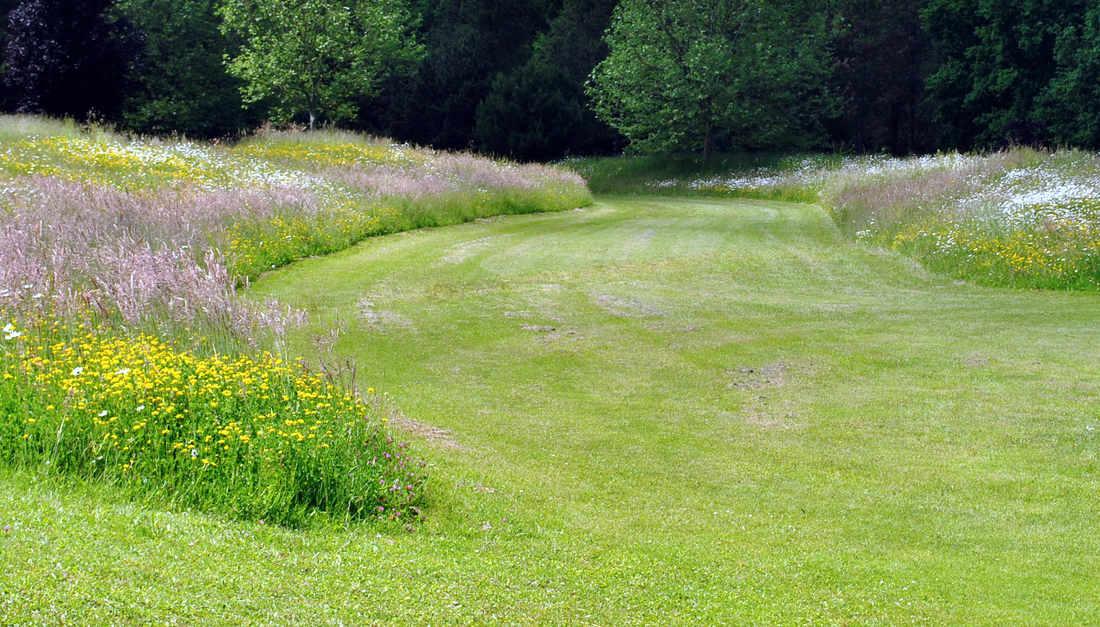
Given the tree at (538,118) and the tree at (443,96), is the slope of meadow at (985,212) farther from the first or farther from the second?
the tree at (443,96)

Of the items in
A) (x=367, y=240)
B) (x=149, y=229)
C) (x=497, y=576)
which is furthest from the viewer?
(x=367, y=240)

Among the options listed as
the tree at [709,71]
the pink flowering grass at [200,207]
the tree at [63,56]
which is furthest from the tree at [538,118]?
the tree at [63,56]

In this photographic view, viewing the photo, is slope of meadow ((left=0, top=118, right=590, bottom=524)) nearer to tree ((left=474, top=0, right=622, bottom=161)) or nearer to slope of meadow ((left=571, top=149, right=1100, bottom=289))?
slope of meadow ((left=571, top=149, right=1100, bottom=289))

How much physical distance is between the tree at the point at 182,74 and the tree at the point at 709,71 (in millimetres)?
18271

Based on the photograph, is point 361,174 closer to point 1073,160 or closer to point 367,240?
point 367,240

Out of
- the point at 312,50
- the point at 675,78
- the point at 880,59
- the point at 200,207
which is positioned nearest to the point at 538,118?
the point at 675,78

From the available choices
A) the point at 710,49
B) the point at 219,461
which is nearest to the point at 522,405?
the point at 219,461

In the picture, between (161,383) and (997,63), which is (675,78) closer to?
(997,63)

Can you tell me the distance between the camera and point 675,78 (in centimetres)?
4253

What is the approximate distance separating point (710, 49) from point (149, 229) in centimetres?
3146

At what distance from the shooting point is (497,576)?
A: 17.0 feet

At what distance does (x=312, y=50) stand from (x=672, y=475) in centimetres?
3444

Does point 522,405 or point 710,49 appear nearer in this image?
point 522,405

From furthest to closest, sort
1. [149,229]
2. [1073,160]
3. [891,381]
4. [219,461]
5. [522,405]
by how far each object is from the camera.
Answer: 1. [1073,160]
2. [149,229]
3. [891,381]
4. [522,405]
5. [219,461]
